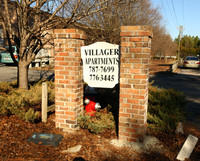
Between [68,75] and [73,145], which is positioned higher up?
[68,75]

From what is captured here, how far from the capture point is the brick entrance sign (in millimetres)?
3477

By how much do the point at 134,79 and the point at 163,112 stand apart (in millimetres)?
1792

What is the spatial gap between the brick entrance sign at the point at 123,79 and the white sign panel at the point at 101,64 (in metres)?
0.17

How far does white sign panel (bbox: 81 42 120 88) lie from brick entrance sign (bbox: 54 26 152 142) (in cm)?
17

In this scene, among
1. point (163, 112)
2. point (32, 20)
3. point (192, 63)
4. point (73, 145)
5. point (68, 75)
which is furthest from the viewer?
point (192, 63)

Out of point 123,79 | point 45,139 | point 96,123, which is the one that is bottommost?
point 45,139

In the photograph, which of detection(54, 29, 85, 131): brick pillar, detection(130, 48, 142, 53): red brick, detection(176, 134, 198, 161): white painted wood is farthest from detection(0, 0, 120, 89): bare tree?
detection(176, 134, 198, 161): white painted wood

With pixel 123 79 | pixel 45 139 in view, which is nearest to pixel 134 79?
pixel 123 79

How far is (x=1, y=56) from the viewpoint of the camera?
19.3 meters

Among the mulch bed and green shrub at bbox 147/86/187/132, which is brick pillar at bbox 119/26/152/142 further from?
green shrub at bbox 147/86/187/132

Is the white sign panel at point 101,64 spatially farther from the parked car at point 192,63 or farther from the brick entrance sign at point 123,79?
the parked car at point 192,63

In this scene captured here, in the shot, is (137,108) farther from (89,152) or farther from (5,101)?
(5,101)

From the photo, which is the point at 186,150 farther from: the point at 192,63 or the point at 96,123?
the point at 192,63

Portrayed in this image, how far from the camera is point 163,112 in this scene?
4.81 metres
